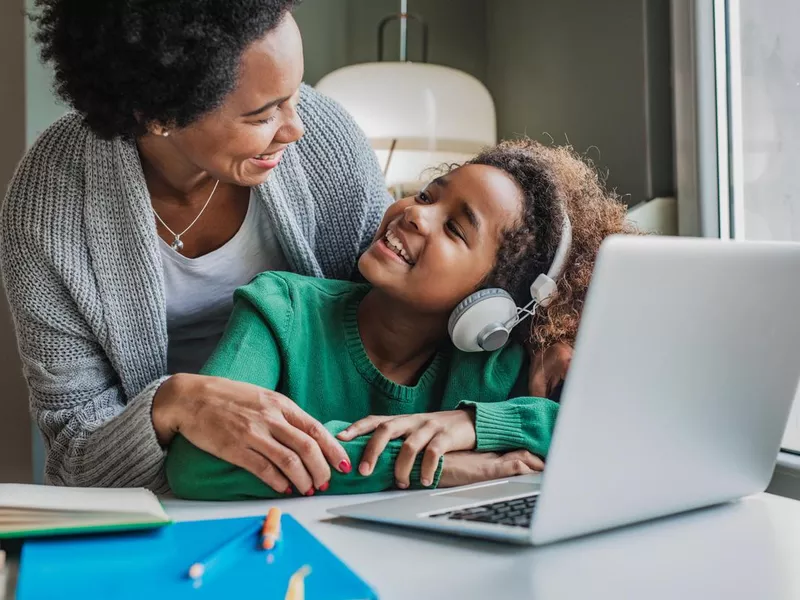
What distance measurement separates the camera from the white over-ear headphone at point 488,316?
1.13m

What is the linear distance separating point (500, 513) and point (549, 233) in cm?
58

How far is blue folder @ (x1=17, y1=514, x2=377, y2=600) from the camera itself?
59 centimetres

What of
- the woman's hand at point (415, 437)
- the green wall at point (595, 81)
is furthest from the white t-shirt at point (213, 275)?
the green wall at point (595, 81)

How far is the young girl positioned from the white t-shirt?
0.13 m

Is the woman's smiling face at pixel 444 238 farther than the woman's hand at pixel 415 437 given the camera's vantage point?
Yes

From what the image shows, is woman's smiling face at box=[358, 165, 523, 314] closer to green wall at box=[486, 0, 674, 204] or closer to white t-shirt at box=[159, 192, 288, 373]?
white t-shirt at box=[159, 192, 288, 373]

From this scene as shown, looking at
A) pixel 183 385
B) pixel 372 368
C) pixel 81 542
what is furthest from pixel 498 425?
pixel 81 542

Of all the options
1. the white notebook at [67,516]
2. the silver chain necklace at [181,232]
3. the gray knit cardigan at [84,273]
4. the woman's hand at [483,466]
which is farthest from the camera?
the silver chain necklace at [181,232]

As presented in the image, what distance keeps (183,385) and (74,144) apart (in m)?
0.47

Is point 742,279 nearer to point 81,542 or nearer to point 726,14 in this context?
point 81,542

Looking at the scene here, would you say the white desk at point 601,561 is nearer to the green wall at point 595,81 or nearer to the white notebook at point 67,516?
the white notebook at point 67,516

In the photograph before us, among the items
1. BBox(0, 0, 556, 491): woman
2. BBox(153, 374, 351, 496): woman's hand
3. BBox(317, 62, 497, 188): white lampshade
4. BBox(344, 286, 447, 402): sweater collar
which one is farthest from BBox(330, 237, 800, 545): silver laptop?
BBox(317, 62, 497, 188): white lampshade

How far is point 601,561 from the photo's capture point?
69cm

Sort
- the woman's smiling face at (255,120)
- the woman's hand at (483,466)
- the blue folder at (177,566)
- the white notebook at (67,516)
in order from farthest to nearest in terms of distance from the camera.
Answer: the woman's smiling face at (255,120), the woman's hand at (483,466), the white notebook at (67,516), the blue folder at (177,566)
